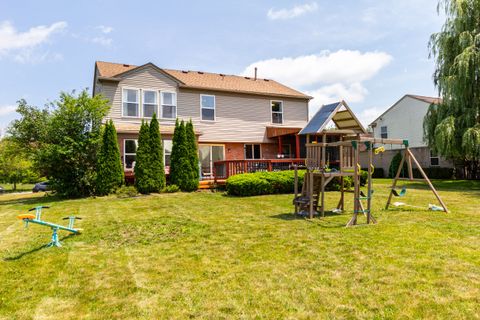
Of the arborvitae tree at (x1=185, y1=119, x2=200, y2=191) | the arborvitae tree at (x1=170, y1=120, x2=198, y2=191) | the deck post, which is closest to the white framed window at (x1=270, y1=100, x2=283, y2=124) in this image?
the arborvitae tree at (x1=185, y1=119, x2=200, y2=191)

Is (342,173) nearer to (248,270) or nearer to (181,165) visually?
(248,270)

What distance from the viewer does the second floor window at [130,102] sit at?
16297 mm

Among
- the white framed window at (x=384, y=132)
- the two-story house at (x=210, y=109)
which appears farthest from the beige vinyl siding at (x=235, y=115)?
the white framed window at (x=384, y=132)

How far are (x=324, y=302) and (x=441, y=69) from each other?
18714 mm

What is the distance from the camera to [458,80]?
1586 cm

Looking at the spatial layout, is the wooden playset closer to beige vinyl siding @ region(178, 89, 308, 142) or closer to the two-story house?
beige vinyl siding @ region(178, 89, 308, 142)

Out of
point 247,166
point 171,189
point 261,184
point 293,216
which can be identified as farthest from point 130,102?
point 293,216

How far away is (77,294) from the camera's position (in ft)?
11.5

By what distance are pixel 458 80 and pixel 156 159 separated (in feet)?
50.8

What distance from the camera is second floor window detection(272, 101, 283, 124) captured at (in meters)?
20.3

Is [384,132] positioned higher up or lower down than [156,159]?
higher up

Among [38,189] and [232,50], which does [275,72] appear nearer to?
[232,50]

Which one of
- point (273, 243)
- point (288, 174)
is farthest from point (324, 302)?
point (288, 174)

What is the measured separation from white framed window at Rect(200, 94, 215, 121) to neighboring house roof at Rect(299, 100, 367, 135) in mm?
8585
